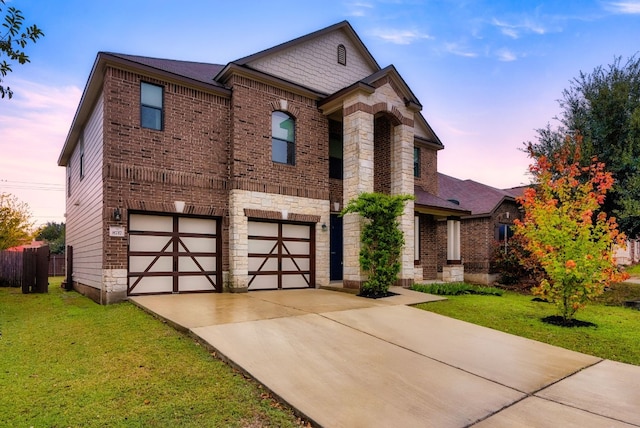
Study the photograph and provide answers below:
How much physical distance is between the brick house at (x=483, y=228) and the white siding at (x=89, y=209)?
49.1 ft

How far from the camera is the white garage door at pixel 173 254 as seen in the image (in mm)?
10109

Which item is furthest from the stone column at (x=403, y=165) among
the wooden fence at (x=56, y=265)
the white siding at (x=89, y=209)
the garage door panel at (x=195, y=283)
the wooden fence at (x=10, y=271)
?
the wooden fence at (x=56, y=265)

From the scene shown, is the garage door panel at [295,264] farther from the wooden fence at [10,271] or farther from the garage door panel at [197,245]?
the wooden fence at [10,271]

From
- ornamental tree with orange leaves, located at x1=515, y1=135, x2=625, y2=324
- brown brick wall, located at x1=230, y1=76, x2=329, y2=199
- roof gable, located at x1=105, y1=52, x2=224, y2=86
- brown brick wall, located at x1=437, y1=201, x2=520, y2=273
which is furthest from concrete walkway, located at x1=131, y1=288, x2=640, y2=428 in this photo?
brown brick wall, located at x1=437, y1=201, x2=520, y2=273

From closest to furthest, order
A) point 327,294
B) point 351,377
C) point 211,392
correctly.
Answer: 1. point 211,392
2. point 351,377
3. point 327,294

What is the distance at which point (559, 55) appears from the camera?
45.4ft

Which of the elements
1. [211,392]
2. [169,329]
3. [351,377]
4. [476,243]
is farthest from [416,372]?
[476,243]

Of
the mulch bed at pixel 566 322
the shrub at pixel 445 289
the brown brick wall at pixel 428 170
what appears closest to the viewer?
the mulch bed at pixel 566 322

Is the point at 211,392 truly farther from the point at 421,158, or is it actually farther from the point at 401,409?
the point at 421,158

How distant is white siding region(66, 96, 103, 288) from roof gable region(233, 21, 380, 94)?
186 inches

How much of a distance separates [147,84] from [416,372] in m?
9.70

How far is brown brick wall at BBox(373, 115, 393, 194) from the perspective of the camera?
561 inches

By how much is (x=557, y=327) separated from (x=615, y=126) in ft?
37.2

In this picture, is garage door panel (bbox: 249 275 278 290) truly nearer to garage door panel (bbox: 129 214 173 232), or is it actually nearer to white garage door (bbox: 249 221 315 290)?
white garage door (bbox: 249 221 315 290)
